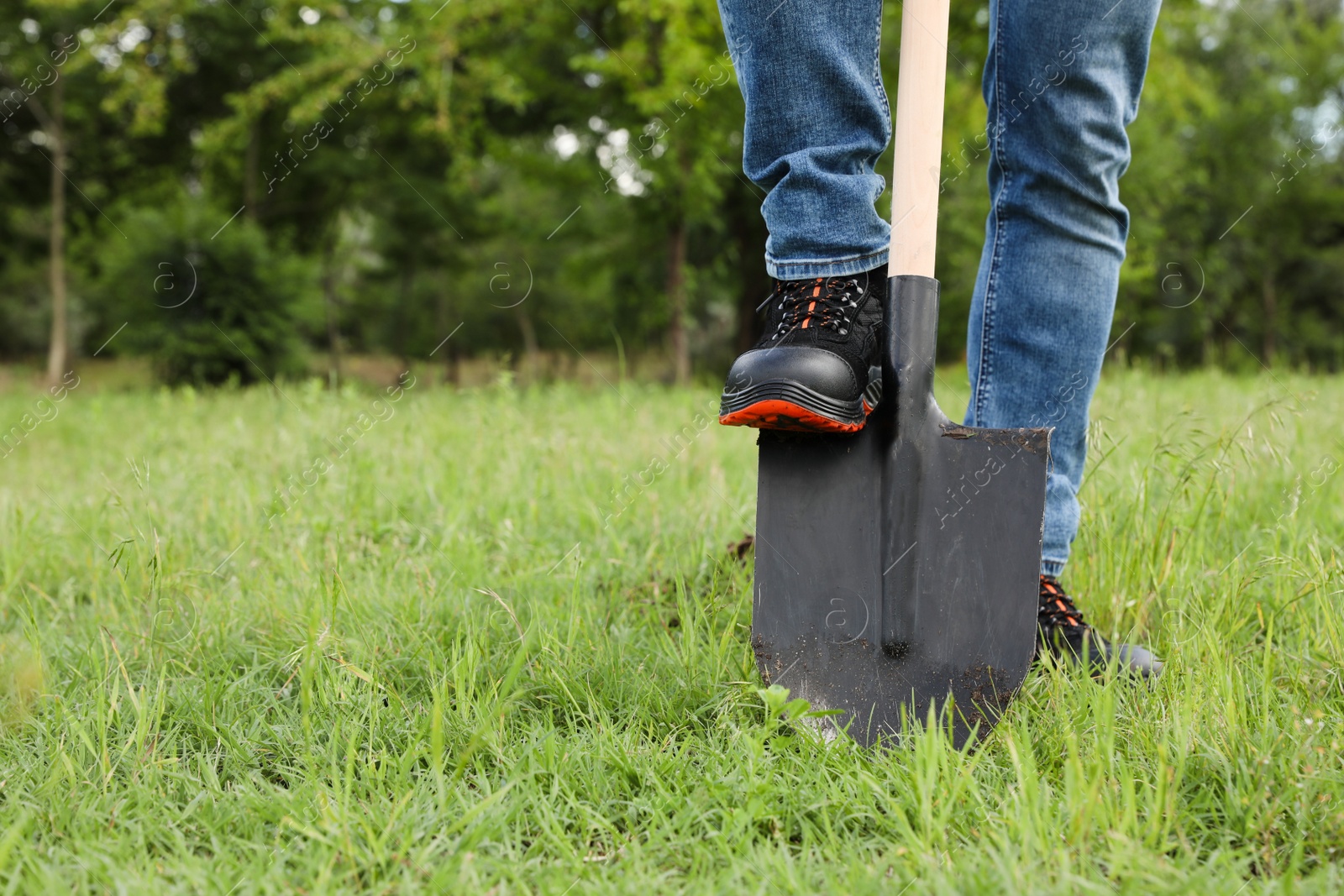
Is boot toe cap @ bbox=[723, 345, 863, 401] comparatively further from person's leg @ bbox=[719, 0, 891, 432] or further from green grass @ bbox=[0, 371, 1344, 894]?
green grass @ bbox=[0, 371, 1344, 894]

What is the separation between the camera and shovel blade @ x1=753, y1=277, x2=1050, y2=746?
130 cm

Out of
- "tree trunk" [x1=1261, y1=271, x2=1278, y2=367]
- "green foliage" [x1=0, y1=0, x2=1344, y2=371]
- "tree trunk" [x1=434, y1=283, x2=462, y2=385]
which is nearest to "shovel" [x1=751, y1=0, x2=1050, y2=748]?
"green foliage" [x1=0, y1=0, x2=1344, y2=371]

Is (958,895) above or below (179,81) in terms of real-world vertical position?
below

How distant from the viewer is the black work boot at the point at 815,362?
1249 millimetres

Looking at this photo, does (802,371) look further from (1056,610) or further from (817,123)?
(1056,610)

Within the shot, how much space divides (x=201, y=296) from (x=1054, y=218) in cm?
1315

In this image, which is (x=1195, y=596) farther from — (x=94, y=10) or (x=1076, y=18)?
(x=94, y=10)

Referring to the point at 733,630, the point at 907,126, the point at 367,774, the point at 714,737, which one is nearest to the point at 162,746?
the point at 367,774

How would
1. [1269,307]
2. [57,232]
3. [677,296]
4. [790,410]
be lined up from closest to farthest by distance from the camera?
1. [790,410]
2. [677,296]
3. [57,232]
4. [1269,307]

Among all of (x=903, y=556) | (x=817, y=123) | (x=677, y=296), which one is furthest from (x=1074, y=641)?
(x=677, y=296)

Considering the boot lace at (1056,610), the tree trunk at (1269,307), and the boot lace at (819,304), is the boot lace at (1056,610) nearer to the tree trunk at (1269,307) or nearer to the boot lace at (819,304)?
the boot lace at (819,304)

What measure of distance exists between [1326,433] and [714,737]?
318cm

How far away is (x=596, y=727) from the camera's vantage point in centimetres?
127

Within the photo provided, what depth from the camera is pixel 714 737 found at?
122cm
